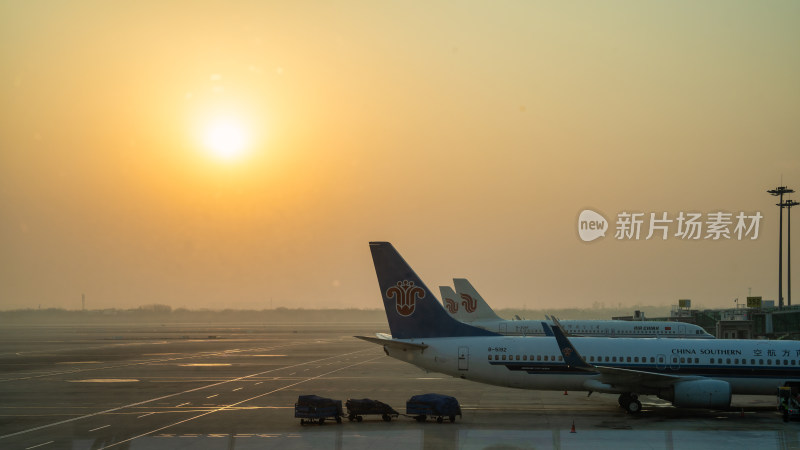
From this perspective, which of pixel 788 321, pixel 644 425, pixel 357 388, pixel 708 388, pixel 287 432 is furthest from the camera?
pixel 788 321

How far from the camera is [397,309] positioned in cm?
4116

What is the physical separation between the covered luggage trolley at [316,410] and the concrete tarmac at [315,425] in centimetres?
48

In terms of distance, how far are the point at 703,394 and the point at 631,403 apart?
360cm

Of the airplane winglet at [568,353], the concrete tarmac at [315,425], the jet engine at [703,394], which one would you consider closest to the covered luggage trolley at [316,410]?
the concrete tarmac at [315,425]

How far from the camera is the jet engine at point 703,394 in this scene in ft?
124

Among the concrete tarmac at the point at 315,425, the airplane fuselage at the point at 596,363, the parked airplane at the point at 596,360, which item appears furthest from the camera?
the airplane fuselage at the point at 596,363

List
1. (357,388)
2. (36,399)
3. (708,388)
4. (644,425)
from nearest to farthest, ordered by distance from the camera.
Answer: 1. (644,425)
2. (708,388)
3. (36,399)
4. (357,388)

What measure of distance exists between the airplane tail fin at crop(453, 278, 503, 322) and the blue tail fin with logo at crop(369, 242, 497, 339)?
150 ft

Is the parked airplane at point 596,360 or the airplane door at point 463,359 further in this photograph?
the airplane door at point 463,359

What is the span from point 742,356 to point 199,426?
28.7m

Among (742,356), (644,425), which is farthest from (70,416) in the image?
(742,356)

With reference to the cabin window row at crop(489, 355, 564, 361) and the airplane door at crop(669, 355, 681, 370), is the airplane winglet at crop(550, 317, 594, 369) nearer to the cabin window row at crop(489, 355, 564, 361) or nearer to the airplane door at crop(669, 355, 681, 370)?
the cabin window row at crop(489, 355, 564, 361)

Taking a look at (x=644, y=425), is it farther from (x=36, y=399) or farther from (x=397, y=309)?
(x=36, y=399)

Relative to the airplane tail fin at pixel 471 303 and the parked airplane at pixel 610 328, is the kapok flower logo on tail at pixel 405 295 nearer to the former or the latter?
the parked airplane at pixel 610 328
